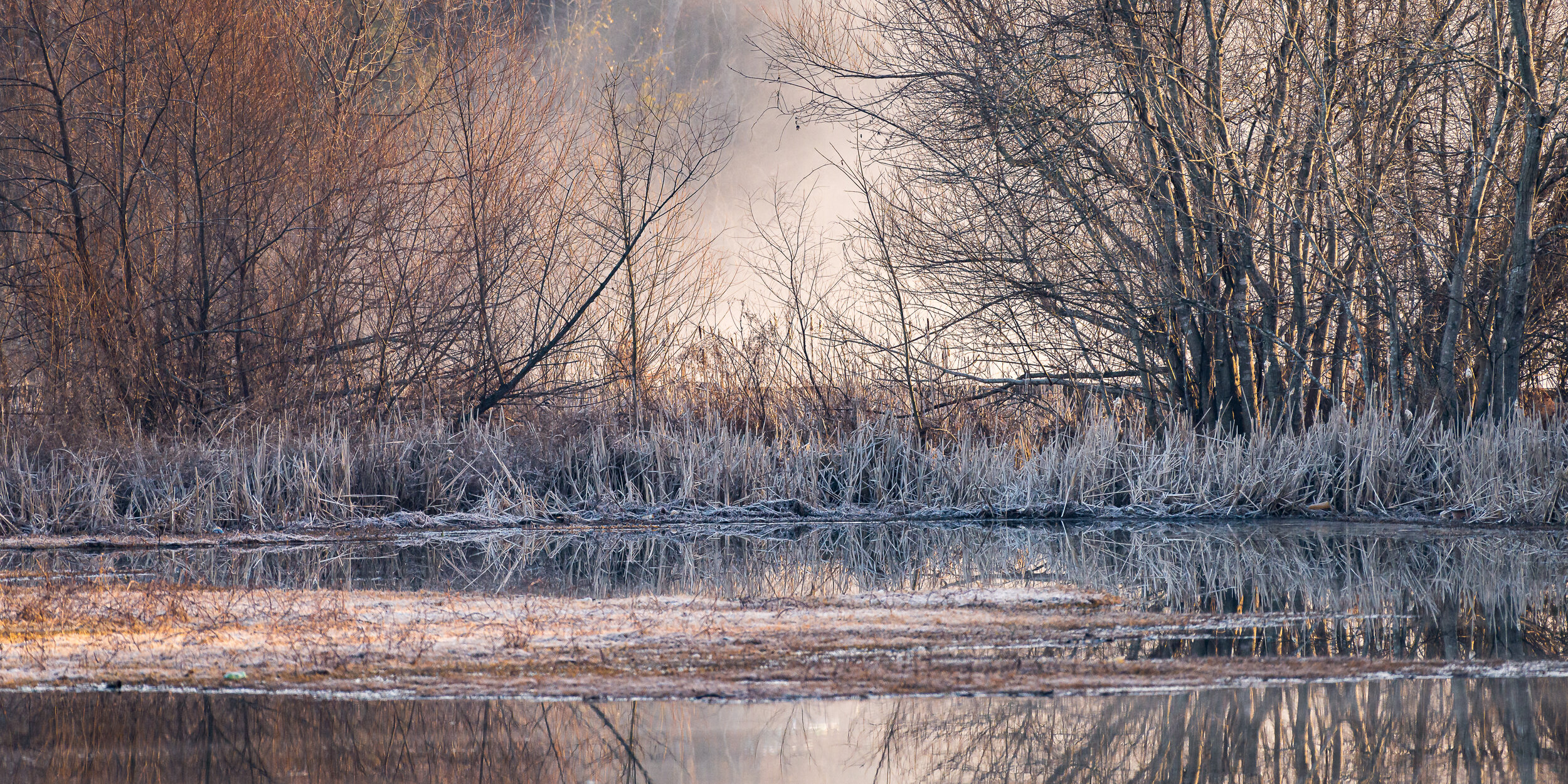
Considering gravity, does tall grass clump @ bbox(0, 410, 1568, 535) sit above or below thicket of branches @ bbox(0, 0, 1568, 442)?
below

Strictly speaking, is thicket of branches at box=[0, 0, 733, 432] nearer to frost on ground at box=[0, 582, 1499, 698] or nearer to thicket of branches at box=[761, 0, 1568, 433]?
thicket of branches at box=[761, 0, 1568, 433]

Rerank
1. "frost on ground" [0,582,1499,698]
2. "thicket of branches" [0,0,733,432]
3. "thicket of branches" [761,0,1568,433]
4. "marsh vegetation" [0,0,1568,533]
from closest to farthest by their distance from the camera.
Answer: "frost on ground" [0,582,1499,698], "marsh vegetation" [0,0,1568,533], "thicket of branches" [761,0,1568,433], "thicket of branches" [0,0,733,432]

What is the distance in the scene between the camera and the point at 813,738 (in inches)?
131

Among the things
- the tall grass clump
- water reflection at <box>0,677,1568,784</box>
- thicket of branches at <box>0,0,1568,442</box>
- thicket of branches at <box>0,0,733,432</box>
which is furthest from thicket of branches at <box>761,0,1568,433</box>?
water reflection at <box>0,677,1568,784</box>

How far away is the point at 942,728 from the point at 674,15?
30111mm

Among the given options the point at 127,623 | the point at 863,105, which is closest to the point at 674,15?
the point at 863,105

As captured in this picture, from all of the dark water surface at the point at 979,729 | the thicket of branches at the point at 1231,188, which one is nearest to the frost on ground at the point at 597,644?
the dark water surface at the point at 979,729

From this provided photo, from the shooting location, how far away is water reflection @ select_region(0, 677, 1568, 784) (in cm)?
308

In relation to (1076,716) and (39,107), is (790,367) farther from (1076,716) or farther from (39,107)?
(1076,716)

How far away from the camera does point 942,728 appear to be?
3.37m

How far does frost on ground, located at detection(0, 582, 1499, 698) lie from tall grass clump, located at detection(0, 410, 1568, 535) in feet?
8.84

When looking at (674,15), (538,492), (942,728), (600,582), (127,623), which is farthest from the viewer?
(674,15)

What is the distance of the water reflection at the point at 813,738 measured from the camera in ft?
10.1

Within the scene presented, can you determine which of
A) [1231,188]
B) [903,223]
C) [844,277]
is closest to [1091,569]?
[1231,188]
